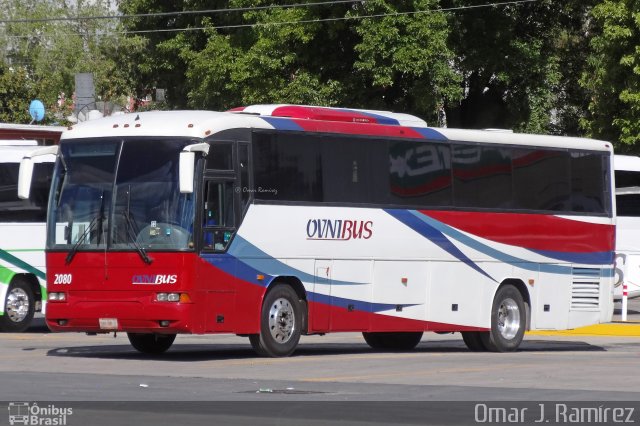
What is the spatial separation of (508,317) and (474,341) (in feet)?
2.24

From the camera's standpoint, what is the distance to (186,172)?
18.6 metres

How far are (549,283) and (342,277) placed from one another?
460 cm

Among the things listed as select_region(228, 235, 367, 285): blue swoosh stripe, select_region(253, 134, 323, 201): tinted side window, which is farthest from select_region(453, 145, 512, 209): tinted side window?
select_region(228, 235, 367, 285): blue swoosh stripe

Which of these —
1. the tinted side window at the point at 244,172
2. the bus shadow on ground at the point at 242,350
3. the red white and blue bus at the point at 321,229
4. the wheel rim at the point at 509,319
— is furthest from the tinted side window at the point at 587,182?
the tinted side window at the point at 244,172

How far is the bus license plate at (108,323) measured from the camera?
19.1m

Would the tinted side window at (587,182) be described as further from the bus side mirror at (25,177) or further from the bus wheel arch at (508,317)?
the bus side mirror at (25,177)

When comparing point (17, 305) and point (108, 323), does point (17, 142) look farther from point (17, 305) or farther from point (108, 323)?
point (108, 323)

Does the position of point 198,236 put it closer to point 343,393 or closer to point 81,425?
point 343,393

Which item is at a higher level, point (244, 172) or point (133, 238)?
point (244, 172)

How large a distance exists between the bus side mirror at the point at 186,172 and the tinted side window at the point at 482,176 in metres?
5.52

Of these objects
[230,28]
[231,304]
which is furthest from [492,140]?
[230,28]

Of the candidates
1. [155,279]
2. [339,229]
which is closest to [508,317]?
[339,229]

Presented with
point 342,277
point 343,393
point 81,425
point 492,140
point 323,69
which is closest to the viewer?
point 81,425

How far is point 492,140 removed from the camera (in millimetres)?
23500
